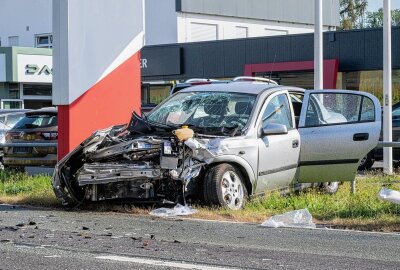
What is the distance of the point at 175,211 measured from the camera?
1098 centimetres

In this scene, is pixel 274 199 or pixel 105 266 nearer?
pixel 105 266

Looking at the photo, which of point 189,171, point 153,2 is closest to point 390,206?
point 189,171

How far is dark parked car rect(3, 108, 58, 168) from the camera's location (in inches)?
A: 640

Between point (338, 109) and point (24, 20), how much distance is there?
134 feet

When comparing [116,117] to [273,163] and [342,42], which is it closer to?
[273,163]

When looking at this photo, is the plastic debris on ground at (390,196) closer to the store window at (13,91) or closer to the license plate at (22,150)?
the license plate at (22,150)

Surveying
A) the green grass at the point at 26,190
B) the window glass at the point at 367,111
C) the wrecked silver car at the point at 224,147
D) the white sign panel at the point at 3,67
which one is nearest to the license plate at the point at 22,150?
the green grass at the point at 26,190

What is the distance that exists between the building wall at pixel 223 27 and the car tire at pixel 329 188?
32.3m

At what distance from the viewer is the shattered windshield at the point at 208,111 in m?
11.8

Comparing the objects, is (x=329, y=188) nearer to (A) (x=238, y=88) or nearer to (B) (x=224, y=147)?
(A) (x=238, y=88)

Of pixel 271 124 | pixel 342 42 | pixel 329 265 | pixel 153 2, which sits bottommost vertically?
pixel 329 265

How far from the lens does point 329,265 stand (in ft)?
24.3

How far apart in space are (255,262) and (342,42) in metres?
24.9

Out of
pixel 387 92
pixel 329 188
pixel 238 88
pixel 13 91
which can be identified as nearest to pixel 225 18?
pixel 13 91
